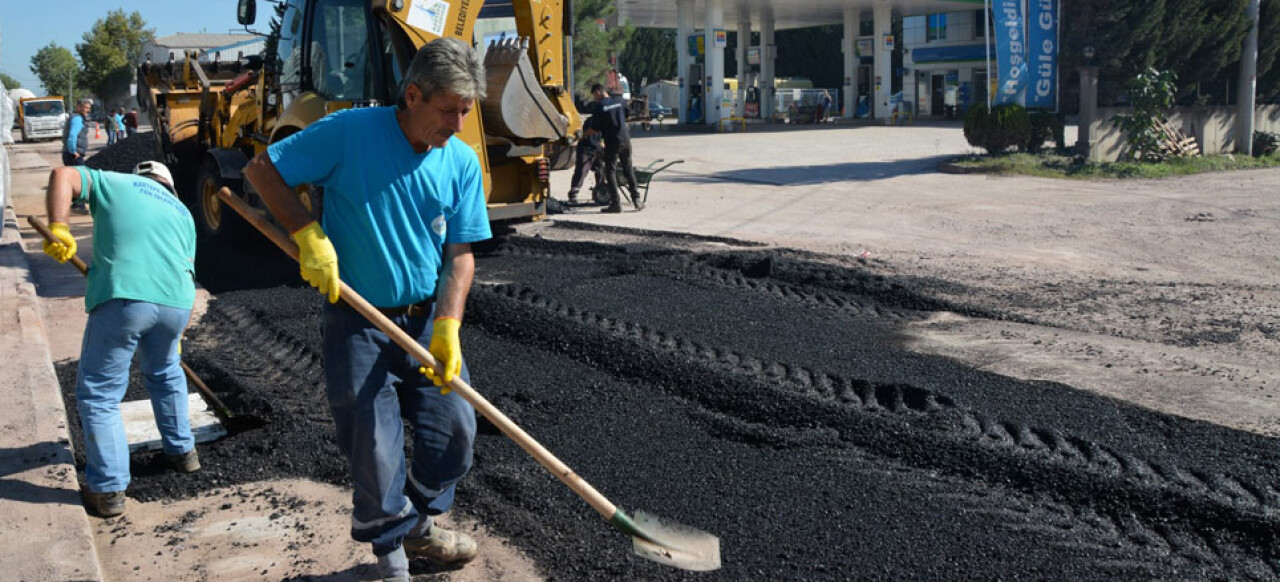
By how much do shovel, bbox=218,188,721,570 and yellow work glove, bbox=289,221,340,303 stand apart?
0.11ft

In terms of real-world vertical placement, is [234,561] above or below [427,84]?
below

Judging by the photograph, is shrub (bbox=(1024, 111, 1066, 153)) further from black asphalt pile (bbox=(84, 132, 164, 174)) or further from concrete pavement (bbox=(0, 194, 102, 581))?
concrete pavement (bbox=(0, 194, 102, 581))

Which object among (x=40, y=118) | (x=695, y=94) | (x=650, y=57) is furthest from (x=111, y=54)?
(x=695, y=94)

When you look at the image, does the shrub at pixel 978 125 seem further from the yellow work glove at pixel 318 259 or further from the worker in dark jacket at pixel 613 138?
the yellow work glove at pixel 318 259

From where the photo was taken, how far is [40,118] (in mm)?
46688

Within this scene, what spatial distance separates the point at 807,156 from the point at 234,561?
69.5 ft

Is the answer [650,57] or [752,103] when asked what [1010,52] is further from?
[650,57]

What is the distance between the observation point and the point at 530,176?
10.4 meters

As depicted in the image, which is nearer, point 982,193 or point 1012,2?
point 982,193

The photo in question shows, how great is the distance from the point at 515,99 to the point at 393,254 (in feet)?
21.5

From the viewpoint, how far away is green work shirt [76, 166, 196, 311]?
4.25m

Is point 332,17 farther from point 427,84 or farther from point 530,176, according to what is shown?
point 427,84

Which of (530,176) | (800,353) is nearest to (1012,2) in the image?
(530,176)

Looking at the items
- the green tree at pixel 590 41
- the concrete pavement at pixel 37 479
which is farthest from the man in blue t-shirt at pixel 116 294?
the green tree at pixel 590 41
